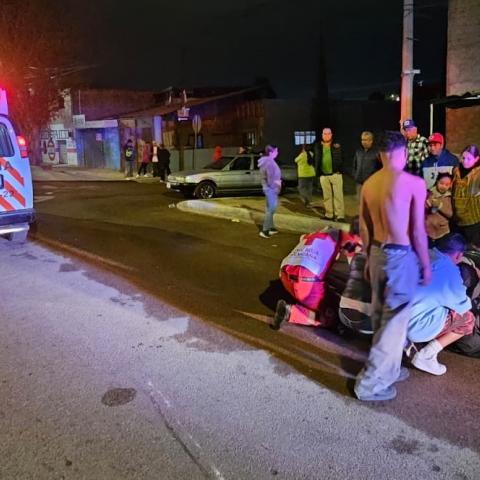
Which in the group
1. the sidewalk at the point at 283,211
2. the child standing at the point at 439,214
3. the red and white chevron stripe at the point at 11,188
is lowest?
the sidewalk at the point at 283,211

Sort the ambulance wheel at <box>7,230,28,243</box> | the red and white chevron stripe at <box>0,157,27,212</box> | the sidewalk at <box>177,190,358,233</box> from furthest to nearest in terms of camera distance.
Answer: the sidewalk at <box>177,190,358,233</box> < the ambulance wheel at <box>7,230,28,243</box> < the red and white chevron stripe at <box>0,157,27,212</box>

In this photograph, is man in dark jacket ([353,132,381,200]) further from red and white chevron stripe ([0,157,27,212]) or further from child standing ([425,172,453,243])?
red and white chevron stripe ([0,157,27,212])

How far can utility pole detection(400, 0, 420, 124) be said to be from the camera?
1156cm

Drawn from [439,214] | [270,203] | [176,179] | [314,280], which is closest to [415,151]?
[439,214]

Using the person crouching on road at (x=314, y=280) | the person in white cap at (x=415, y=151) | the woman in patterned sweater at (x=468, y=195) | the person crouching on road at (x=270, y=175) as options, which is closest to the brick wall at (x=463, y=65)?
the person crouching on road at (x=270, y=175)

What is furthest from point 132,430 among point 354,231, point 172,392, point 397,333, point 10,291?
point 10,291

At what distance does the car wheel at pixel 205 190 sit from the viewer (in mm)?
17797

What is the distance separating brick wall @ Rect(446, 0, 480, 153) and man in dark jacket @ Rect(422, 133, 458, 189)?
7.29 m

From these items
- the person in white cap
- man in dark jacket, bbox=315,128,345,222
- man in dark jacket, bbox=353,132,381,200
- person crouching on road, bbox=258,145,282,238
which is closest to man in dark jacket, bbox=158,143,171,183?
man in dark jacket, bbox=315,128,345,222

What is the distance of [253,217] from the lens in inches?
516

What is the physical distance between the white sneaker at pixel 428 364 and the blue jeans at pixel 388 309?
1.69ft

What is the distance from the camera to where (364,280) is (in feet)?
15.3

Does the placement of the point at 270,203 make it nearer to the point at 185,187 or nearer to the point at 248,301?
the point at 248,301

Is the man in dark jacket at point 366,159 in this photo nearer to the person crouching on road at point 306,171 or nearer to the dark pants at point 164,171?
the person crouching on road at point 306,171
